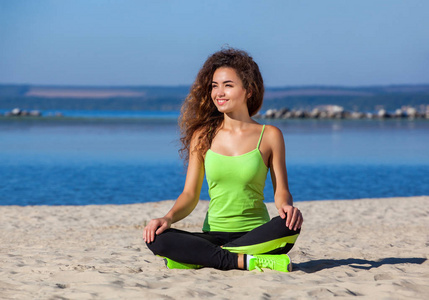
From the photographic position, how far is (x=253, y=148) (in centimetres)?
475

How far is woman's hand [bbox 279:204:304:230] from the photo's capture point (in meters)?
4.43

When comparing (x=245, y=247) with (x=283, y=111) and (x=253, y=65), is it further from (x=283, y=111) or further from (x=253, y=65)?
(x=283, y=111)

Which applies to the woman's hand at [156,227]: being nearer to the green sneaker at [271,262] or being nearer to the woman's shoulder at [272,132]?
the green sneaker at [271,262]

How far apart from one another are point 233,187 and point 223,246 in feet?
1.57

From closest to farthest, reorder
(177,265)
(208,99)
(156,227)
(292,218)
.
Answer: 1. (292,218)
2. (156,227)
3. (177,265)
4. (208,99)

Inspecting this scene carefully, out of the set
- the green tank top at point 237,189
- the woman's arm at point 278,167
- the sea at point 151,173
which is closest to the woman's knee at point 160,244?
the green tank top at point 237,189

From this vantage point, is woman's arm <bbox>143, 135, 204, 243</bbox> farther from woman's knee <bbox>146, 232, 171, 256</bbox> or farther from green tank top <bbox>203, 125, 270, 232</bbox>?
green tank top <bbox>203, 125, 270, 232</bbox>

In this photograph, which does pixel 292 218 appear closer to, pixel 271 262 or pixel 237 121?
pixel 271 262

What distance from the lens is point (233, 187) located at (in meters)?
4.68

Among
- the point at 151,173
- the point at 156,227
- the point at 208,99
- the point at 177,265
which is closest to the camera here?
the point at 156,227

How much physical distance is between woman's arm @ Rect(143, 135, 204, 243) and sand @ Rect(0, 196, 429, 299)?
35cm

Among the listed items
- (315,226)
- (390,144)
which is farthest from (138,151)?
(315,226)

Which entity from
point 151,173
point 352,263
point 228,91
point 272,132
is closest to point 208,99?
point 228,91

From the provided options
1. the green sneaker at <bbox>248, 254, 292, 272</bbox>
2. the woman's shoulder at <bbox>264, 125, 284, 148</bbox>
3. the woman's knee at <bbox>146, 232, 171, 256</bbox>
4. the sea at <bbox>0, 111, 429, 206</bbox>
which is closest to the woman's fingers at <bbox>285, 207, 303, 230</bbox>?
the green sneaker at <bbox>248, 254, 292, 272</bbox>
